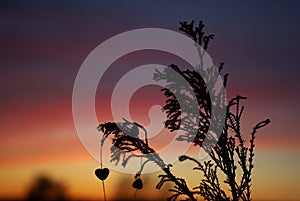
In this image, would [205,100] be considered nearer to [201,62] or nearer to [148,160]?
[201,62]

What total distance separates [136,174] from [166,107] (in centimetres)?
110

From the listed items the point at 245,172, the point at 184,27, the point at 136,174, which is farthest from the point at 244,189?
the point at 184,27

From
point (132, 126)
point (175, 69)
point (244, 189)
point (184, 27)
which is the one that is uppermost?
point (184, 27)

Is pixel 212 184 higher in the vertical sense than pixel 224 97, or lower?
lower

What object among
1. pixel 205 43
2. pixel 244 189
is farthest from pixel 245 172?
pixel 205 43

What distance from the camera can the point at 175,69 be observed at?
7344mm

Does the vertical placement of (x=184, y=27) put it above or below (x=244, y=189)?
above

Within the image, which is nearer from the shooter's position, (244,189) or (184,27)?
(244,189)

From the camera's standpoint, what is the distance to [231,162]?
273 inches

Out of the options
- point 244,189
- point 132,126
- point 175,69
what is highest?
point 175,69

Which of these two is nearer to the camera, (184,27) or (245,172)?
(245,172)

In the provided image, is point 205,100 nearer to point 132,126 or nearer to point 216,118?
point 216,118

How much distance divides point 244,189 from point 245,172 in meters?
0.25

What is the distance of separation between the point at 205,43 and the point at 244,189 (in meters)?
2.25
